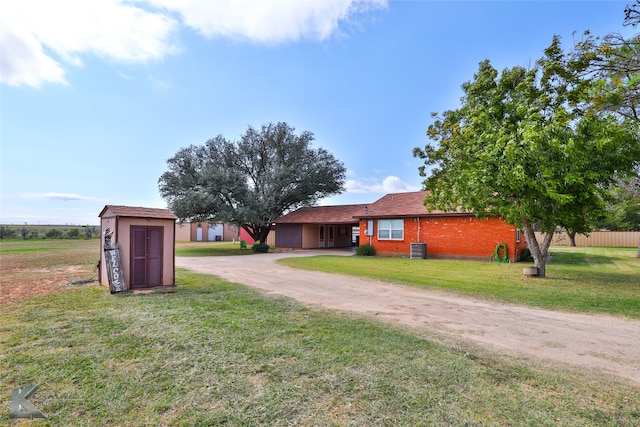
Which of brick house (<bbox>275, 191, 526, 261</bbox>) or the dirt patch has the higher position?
brick house (<bbox>275, 191, 526, 261</bbox>)

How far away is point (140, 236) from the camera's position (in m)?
8.89

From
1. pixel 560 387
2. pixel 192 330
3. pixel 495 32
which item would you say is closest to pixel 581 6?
pixel 495 32

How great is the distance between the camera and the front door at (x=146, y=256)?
878cm

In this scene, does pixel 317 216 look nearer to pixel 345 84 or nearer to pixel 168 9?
pixel 345 84

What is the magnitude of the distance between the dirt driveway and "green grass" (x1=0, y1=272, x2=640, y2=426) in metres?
0.60

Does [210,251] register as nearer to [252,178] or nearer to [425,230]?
[252,178]

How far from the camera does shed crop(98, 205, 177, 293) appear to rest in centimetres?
835

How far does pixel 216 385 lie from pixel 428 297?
19.2ft

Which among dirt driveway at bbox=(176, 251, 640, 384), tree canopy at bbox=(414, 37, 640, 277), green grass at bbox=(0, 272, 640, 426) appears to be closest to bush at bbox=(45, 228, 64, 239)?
dirt driveway at bbox=(176, 251, 640, 384)

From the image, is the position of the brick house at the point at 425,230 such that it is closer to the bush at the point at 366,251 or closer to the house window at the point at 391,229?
the house window at the point at 391,229

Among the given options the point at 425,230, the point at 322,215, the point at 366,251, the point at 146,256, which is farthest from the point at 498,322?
the point at 322,215

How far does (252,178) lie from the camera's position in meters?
28.9

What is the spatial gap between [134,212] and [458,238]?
15578 millimetres

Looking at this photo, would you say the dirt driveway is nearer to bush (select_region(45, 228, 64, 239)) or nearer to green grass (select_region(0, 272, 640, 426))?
green grass (select_region(0, 272, 640, 426))
